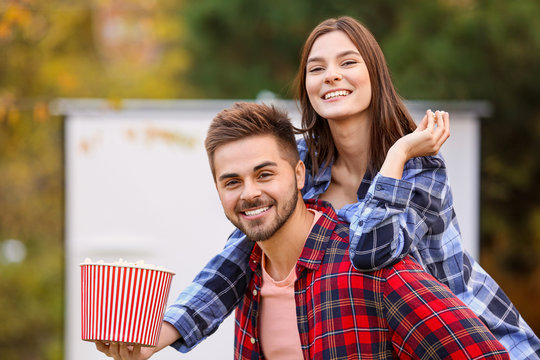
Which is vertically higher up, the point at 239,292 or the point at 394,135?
the point at 394,135

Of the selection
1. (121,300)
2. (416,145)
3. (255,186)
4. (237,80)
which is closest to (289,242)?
(255,186)

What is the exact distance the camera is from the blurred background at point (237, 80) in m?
8.95

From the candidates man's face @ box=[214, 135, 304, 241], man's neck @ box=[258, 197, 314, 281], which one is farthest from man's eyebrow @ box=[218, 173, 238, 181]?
man's neck @ box=[258, 197, 314, 281]

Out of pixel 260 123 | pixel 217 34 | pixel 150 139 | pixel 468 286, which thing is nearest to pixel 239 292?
pixel 260 123

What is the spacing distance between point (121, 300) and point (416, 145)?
1.15 metres

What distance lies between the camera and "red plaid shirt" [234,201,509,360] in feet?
8.55

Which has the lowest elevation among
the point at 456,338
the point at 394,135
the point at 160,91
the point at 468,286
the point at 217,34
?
the point at 456,338

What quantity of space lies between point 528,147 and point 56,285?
328 inches

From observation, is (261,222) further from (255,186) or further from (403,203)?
(403,203)

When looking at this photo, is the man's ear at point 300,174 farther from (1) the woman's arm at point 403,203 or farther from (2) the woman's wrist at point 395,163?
(2) the woman's wrist at point 395,163

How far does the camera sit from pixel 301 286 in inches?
117

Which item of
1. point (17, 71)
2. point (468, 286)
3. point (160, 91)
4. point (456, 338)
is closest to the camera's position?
point (456, 338)

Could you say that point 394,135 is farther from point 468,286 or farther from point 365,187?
point 468,286

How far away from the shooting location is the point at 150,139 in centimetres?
733
